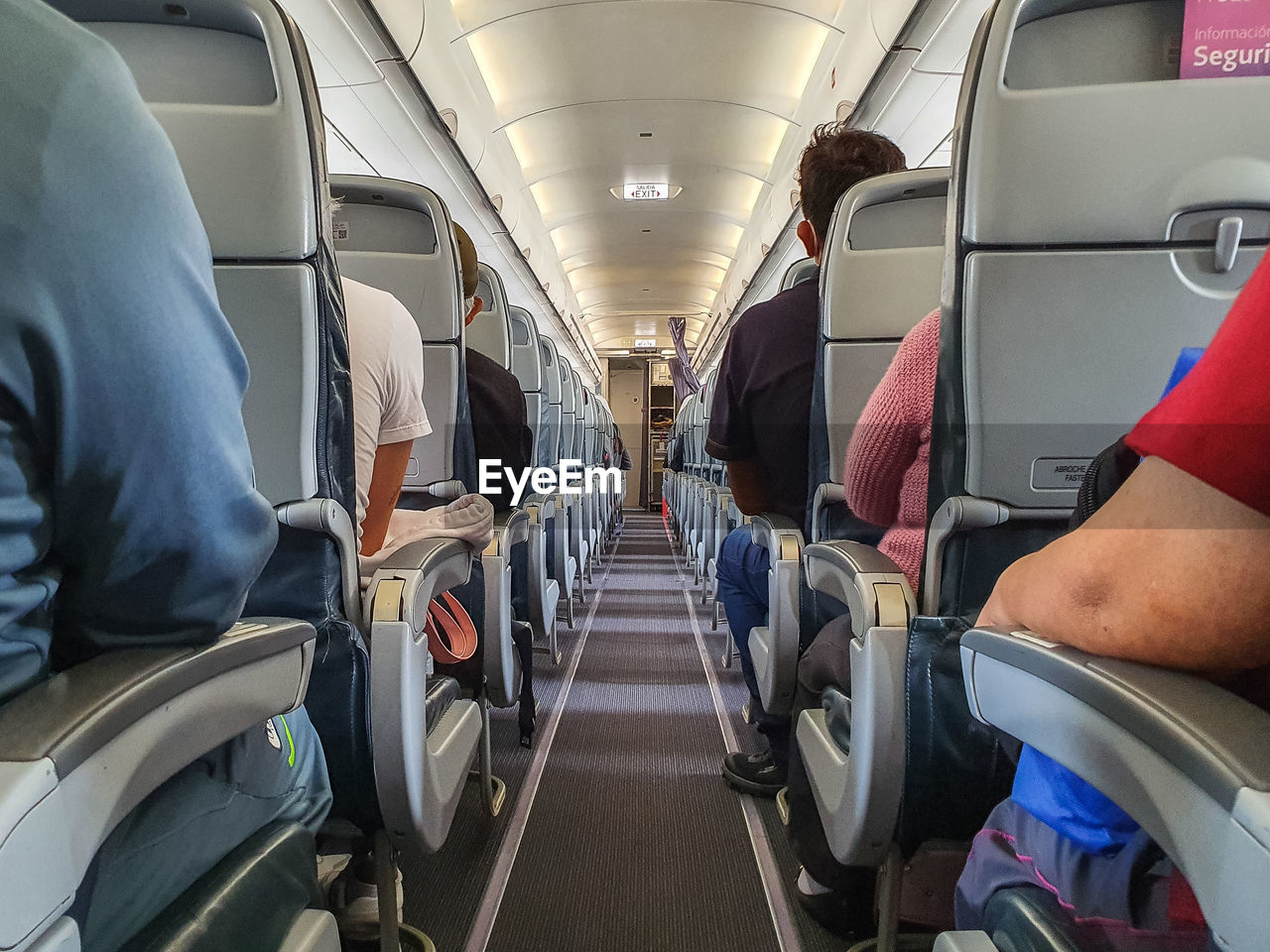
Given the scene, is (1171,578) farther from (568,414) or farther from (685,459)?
(685,459)

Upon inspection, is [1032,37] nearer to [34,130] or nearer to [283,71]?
[283,71]

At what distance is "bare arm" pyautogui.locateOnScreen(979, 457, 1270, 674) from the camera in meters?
0.53

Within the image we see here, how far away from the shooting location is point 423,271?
195 cm

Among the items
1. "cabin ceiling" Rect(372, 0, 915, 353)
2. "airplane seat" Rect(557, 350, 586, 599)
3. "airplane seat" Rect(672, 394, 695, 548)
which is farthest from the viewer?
"airplane seat" Rect(672, 394, 695, 548)

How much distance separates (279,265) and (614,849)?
5.47 ft

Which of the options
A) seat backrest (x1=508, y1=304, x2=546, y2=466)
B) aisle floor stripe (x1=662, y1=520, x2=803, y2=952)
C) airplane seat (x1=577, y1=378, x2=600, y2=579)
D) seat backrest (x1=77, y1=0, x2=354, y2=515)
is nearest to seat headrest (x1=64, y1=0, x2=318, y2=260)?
seat backrest (x1=77, y1=0, x2=354, y2=515)

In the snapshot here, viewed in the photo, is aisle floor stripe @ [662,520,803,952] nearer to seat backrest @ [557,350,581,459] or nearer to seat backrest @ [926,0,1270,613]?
seat backrest @ [926,0,1270,613]

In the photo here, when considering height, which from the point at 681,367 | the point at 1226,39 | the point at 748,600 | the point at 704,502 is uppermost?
the point at 681,367

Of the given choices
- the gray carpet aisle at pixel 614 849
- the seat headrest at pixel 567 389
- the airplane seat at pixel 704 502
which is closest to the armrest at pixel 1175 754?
the gray carpet aisle at pixel 614 849

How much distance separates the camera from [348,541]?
3.87 feet

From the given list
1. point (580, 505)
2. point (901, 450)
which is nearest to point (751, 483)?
point (901, 450)

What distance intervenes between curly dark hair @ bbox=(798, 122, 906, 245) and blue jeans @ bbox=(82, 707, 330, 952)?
1.96 meters

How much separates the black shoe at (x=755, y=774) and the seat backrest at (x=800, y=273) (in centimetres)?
165

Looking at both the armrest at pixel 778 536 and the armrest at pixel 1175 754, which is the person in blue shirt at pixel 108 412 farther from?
the armrest at pixel 778 536
